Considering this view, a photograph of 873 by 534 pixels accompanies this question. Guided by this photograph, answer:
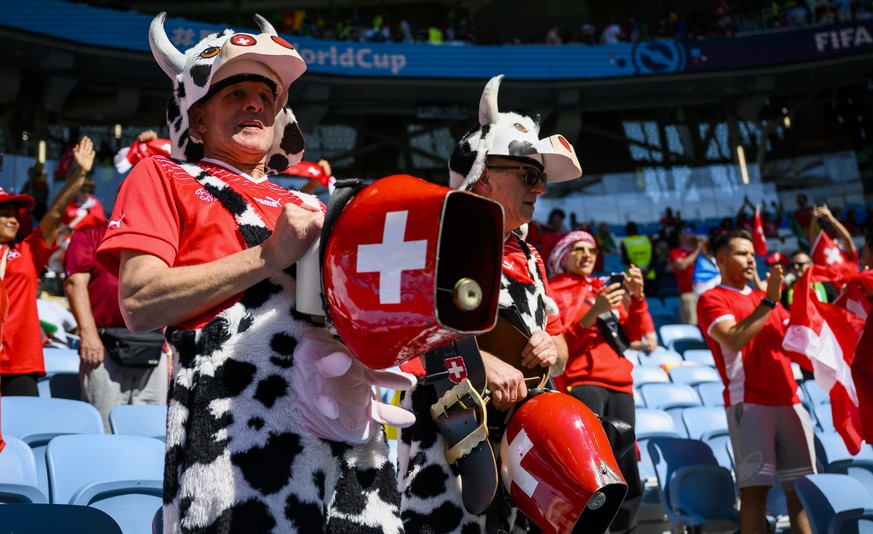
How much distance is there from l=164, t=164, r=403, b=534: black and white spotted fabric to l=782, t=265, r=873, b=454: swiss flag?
11.1ft

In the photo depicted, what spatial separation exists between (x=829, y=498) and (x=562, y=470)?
2075mm

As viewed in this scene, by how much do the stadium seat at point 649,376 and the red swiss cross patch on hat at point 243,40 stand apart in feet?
17.9

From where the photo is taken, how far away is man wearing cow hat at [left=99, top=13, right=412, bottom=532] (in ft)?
4.17

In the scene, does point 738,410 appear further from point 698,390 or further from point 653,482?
point 698,390

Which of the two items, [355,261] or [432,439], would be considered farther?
[432,439]

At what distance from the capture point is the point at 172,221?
140 centimetres

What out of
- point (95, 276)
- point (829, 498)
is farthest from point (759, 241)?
point (95, 276)

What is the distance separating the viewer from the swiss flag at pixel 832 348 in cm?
409

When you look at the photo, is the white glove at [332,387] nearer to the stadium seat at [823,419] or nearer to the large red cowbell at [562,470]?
the large red cowbell at [562,470]

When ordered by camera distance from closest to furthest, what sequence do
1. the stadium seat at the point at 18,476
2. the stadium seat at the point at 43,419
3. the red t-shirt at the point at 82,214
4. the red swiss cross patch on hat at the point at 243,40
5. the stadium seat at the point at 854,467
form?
the red swiss cross patch on hat at the point at 243,40
the stadium seat at the point at 18,476
the stadium seat at the point at 43,419
the stadium seat at the point at 854,467
the red t-shirt at the point at 82,214

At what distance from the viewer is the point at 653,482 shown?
16.6ft

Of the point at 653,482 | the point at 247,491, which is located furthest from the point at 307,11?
the point at 247,491

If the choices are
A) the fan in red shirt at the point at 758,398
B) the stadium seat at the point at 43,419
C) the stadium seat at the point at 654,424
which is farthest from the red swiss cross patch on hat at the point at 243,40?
the stadium seat at the point at 654,424

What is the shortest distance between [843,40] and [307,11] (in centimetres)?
1240
